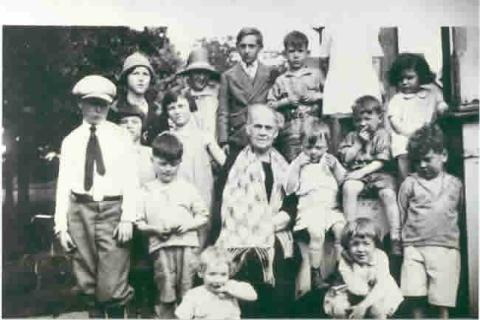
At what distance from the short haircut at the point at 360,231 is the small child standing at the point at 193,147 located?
689 mm

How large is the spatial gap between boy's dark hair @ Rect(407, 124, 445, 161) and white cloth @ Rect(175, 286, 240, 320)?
3.86ft

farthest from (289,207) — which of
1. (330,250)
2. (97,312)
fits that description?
(97,312)

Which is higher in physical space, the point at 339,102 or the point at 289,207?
the point at 339,102

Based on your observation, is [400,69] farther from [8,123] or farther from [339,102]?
[8,123]

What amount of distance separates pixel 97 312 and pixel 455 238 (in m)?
1.80

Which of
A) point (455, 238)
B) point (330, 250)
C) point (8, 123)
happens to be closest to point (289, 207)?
point (330, 250)

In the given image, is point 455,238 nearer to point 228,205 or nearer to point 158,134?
point 228,205

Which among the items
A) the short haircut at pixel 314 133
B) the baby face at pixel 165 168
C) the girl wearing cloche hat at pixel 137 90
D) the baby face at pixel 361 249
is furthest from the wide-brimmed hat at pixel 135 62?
the baby face at pixel 361 249

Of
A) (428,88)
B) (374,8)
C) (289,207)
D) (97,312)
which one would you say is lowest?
(97,312)

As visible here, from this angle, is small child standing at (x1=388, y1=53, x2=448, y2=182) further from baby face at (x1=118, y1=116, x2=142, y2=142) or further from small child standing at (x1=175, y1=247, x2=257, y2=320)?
baby face at (x1=118, y1=116, x2=142, y2=142)

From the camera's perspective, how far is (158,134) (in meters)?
3.45

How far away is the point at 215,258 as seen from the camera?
11.2 feet

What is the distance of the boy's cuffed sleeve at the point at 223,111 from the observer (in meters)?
3.46

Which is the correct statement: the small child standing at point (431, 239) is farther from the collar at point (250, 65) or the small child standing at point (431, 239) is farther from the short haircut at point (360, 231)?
the collar at point (250, 65)
